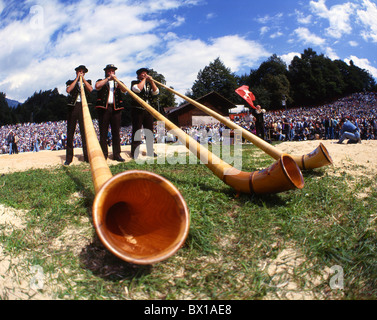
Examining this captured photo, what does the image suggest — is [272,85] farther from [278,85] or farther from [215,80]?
[215,80]

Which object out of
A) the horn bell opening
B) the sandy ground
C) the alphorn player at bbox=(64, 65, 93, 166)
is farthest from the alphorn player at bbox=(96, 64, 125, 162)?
the horn bell opening

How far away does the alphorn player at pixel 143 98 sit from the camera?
21.6ft

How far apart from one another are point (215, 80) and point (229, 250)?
80009mm

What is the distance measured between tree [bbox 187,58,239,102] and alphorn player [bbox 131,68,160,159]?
70.9m

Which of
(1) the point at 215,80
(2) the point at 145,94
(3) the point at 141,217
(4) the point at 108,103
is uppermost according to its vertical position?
(1) the point at 215,80

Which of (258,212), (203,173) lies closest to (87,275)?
(258,212)

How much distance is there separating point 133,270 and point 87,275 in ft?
1.10

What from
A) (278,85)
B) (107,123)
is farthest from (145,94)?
(278,85)

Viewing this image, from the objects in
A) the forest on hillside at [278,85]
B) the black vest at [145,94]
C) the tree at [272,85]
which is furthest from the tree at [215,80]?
the black vest at [145,94]

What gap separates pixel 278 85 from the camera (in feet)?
237

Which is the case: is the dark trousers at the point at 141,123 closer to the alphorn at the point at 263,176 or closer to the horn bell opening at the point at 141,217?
the alphorn at the point at 263,176

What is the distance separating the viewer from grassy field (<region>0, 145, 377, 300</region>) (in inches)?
74.3

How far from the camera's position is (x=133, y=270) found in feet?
6.88
